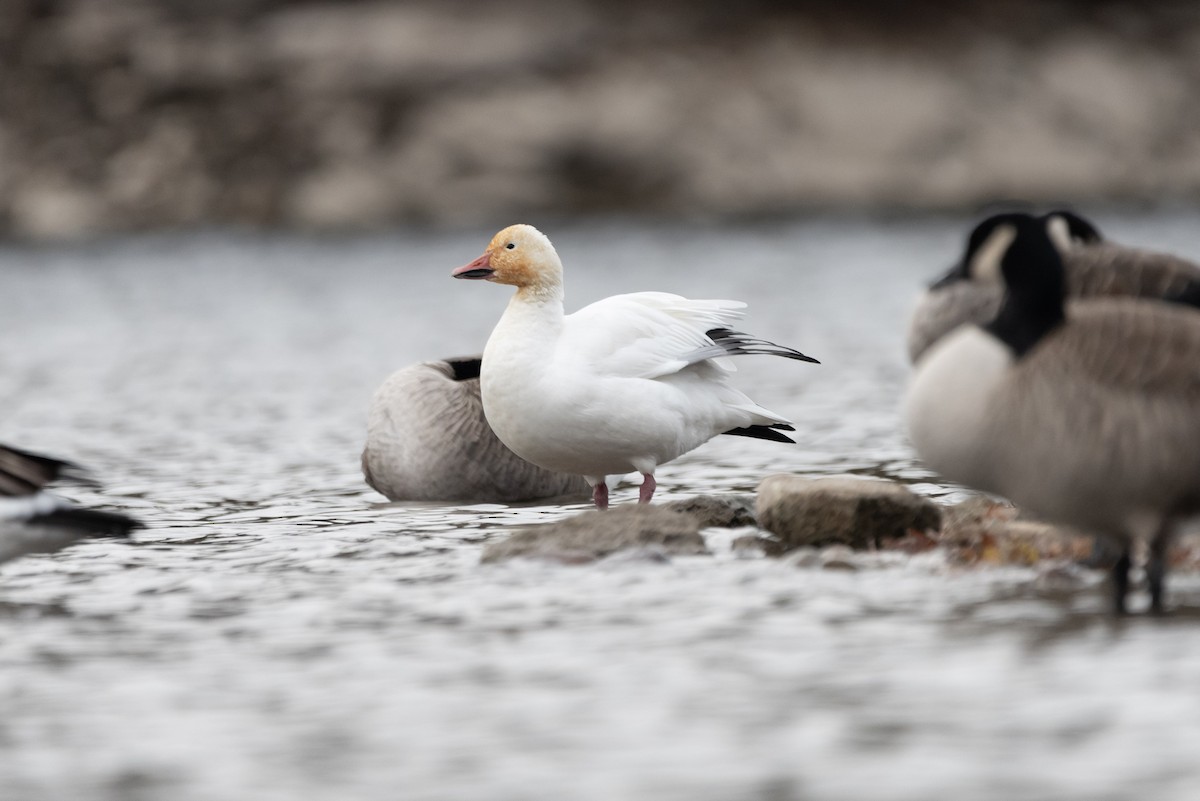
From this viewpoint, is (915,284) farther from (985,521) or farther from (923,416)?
(923,416)

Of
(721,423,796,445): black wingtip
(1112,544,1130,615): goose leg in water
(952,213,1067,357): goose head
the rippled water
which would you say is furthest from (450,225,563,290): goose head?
(1112,544,1130,615): goose leg in water

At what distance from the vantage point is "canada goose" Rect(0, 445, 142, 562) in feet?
21.9

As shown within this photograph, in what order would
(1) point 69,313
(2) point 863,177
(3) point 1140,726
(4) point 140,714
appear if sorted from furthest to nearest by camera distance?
(2) point 863,177 < (1) point 69,313 < (4) point 140,714 < (3) point 1140,726

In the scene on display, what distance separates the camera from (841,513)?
733cm

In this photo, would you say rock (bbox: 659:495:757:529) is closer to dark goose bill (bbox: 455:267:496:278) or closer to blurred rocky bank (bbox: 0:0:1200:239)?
dark goose bill (bbox: 455:267:496:278)

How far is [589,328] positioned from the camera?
805 cm

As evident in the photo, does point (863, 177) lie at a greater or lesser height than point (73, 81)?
lesser

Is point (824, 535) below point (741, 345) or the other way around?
below

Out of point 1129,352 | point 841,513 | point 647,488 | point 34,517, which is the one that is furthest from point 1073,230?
point 34,517

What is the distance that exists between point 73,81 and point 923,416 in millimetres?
43187

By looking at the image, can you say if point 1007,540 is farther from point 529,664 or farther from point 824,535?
point 529,664

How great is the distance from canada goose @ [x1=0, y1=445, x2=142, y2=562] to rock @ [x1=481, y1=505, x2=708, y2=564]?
157 cm

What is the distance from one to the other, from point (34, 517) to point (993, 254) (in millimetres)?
3726

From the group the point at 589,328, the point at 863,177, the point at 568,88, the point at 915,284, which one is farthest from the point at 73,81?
the point at 589,328
